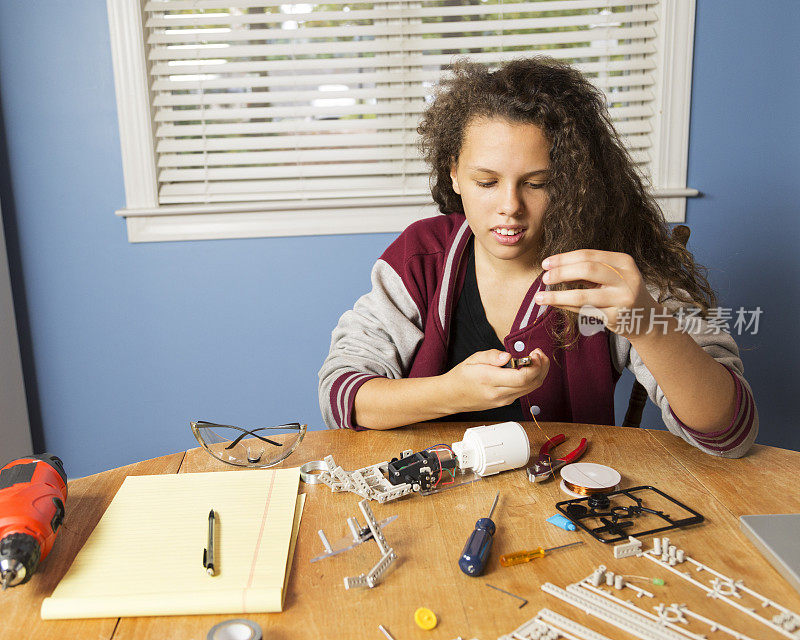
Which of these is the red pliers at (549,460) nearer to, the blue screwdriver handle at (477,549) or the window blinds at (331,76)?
the blue screwdriver handle at (477,549)

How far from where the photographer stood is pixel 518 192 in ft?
3.92

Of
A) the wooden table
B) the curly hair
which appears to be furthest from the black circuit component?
the curly hair

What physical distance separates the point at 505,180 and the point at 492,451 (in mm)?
502

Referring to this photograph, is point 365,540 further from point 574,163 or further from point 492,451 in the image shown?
point 574,163

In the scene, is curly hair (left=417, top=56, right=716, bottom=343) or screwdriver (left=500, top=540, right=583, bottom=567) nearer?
screwdriver (left=500, top=540, right=583, bottom=567)

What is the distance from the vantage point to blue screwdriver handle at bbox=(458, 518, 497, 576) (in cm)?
75

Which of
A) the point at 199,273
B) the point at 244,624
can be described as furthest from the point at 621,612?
the point at 199,273

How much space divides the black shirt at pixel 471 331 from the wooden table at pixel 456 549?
34 cm

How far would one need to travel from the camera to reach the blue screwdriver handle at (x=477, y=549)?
2.46 feet

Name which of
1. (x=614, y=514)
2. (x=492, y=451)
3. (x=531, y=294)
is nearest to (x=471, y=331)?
(x=531, y=294)

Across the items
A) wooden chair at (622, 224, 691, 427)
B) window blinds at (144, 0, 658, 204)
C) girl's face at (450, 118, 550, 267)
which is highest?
window blinds at (144, 0, 658, 204)

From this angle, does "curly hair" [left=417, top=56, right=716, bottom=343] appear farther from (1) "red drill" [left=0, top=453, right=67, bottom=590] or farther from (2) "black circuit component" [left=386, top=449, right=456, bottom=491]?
(1) "red drill" [left=0, top=453, right=67, bottom=590]

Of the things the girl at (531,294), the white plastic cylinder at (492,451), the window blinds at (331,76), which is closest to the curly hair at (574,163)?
the girl at (531,294)

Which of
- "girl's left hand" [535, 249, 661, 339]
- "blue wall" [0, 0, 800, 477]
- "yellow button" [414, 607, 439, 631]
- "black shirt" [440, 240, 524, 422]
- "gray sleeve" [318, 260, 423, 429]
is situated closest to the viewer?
"yellow button" [414, 607, 439, 631]
